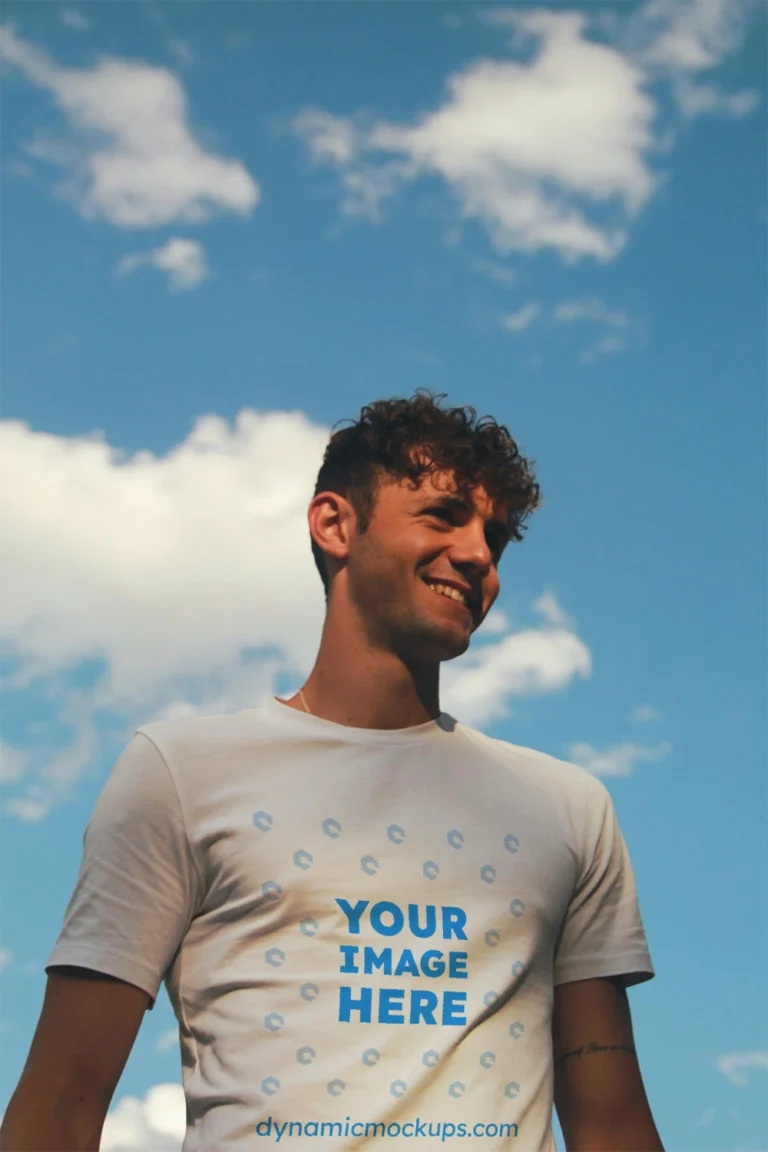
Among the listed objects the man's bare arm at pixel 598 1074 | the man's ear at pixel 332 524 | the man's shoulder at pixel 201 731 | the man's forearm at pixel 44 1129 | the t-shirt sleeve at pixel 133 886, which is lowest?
the man's forearm at pixel 44 1129

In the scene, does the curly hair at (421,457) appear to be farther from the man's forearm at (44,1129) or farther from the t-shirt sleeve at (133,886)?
the man's forearm at (44,1129)

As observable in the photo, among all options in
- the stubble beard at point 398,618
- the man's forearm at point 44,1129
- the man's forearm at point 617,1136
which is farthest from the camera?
the stubble beard at point 398,618

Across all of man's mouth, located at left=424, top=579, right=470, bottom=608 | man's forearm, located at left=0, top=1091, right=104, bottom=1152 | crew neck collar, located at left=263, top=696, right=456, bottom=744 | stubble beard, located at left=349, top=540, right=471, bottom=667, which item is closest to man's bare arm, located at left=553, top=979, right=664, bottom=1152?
crew neck collar, located at left=263, top=696, right=456, bottom=744

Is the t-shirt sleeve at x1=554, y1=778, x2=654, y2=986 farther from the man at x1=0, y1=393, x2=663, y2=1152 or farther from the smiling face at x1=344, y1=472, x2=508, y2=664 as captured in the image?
the smiling face at x1=344, y1=472, x2=508, y2=664

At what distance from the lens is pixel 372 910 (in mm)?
3184

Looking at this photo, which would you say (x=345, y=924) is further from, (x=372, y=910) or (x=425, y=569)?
(x=425, y=569)

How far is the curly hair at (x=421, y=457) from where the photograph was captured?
3914mm

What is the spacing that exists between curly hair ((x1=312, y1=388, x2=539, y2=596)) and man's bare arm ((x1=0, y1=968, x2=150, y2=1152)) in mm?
1447

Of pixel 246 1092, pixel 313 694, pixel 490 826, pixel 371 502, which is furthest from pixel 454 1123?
pixel 371 502

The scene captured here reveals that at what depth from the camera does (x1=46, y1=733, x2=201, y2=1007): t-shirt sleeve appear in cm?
316

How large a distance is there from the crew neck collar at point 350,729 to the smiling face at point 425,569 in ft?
0.66

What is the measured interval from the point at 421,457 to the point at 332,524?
0.34 meters

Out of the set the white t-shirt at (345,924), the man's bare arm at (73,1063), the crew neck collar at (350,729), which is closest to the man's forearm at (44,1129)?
the man's bare arm at (73,1063)

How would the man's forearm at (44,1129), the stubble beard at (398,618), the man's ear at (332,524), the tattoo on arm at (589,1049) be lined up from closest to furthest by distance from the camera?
the man's forearm at (44,1129) → the tattoo on arm at (589,1049) → the stubble beard at (398,618) → the man's ear at (332,524)
